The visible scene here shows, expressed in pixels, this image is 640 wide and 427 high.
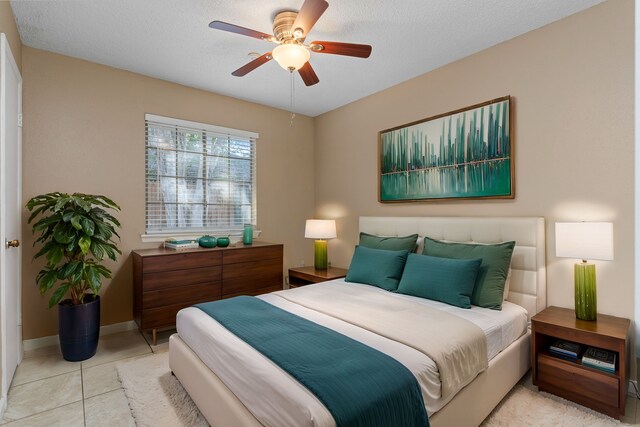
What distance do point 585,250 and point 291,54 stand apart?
2390 mm

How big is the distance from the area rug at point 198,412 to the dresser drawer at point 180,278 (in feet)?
2.71

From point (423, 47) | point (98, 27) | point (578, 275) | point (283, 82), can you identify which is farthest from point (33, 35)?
point (578, 275)

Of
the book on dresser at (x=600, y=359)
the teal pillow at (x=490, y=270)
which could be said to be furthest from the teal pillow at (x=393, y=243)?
the book on dresser at (x=600, y=359)

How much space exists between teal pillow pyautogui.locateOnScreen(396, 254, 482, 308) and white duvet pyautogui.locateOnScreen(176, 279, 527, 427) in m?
0.07

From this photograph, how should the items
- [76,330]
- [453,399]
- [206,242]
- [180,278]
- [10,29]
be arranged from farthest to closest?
[206,242] → [180,278] → [76,330] → [10,29] → [453,399]

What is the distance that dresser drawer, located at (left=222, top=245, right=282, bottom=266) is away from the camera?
3.55 metres

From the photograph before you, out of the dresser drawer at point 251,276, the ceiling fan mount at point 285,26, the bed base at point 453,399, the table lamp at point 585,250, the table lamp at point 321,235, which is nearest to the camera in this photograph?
the bed base at point 453,399

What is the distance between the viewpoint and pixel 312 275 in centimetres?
389

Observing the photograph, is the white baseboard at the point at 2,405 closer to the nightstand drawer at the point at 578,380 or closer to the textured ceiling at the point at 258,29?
the textured ceiling at the point at 258,29

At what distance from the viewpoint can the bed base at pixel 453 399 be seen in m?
1.58

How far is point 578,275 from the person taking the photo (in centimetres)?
224

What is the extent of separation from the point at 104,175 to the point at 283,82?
2.15 meters

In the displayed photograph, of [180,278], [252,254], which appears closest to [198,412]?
[180,278]

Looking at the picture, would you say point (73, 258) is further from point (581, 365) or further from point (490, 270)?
point (581, 365)
